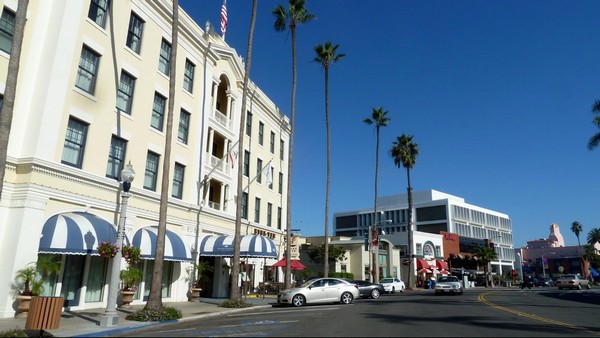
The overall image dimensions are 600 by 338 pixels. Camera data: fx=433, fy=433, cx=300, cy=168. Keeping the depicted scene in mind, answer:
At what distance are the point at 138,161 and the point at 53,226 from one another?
19.7 ft

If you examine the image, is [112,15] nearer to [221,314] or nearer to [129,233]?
[129,233]

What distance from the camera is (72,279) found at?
18078 mm

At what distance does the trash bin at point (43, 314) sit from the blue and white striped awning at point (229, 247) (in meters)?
13.2

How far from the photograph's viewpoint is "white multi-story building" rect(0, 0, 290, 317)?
16.3 metres

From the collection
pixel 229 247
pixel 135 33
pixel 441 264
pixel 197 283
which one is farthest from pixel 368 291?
pixel 441 264

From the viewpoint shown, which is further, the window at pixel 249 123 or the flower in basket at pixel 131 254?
the window at pixel 249 123

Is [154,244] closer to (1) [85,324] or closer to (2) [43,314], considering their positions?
(1) [85,324]

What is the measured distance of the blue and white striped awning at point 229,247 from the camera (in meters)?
25.7

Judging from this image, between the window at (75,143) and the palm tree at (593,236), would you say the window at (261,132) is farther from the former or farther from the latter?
the palm tree at (593,236)

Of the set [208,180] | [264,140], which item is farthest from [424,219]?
A: [208,180]

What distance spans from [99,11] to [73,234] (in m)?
10.5

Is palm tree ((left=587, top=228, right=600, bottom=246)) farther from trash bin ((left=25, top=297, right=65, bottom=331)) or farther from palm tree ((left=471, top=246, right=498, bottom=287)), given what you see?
trash bin ((left=25, top=297, right=65, bottom=331))

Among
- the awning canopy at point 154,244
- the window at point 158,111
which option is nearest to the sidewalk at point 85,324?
the awning canopy at point 154,244

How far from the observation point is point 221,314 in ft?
63.8
